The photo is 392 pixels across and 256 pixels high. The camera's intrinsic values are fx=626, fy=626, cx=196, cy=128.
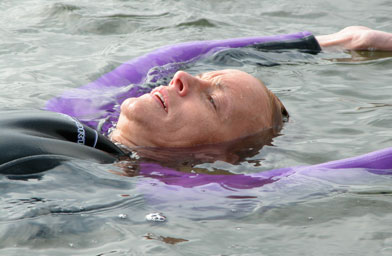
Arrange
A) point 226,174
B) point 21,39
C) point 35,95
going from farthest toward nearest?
1. point 21,39
2. point 35,95
3. point 226,174

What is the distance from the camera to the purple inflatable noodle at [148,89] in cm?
343

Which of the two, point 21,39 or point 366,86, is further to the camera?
point 21,39

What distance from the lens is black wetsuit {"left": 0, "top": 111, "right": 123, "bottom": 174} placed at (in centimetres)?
317

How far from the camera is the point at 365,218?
3.08 metres

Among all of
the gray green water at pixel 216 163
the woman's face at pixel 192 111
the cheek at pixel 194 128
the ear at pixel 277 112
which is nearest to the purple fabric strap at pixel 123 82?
the gray green water at pixel 216 163

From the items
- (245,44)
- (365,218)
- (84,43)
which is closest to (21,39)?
(84,43)

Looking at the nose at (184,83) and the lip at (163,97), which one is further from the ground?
the nose at (184,83)

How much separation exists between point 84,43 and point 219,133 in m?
3.10

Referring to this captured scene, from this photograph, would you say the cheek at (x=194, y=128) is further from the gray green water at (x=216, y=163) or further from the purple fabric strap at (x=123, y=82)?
the purple fabric strap at (x=123, y=82)

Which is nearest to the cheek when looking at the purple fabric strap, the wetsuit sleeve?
the purple fabric strap

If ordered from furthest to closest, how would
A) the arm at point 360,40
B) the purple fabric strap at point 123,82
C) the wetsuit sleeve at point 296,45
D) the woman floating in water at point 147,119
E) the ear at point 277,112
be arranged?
the arm at point 360,40
the wetsuit sleeve at point 296,45
the purple fabric strap at point 123,82
the ear at point 277,112
the woman floating in water at point 147,119

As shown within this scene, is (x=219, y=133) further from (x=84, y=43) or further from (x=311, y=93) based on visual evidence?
(x=84, y=43)

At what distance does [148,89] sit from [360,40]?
98.2 inches

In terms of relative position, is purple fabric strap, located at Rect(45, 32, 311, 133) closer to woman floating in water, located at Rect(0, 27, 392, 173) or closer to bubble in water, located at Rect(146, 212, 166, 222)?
woman floating in water, located at Rect(0, 27, 392, 173)
